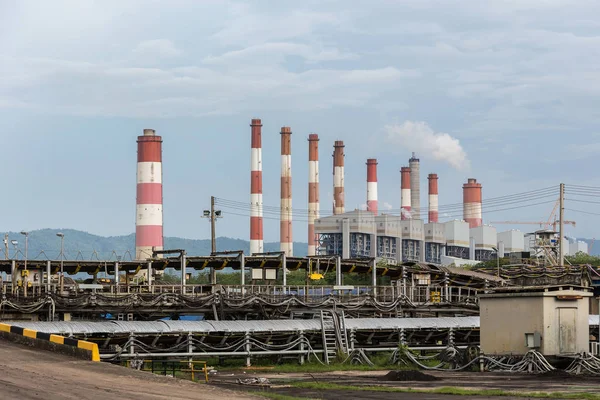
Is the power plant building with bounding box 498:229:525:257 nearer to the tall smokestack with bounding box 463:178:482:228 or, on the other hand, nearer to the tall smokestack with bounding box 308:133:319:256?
the tall smokestack with bounding box 463:178:482:228

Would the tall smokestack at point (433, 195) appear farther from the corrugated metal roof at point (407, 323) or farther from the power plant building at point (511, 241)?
the corrugated metal roof at point (407, 323)

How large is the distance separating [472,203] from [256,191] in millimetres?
57912

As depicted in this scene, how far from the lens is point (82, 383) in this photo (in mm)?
22953

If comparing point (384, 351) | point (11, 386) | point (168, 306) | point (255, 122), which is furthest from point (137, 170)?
point (11, 386)

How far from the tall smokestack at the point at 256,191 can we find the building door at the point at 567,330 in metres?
88.6

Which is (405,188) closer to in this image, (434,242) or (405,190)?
(405,190)

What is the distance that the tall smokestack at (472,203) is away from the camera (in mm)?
172750

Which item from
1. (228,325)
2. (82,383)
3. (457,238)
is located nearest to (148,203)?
(228,325)

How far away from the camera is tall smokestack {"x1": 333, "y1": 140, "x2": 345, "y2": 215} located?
481ft

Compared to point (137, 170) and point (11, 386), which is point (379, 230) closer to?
point (137, 170)

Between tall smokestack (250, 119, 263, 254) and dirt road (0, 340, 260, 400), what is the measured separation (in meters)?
101

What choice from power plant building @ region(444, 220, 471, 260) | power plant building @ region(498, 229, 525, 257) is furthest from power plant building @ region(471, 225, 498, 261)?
power plant building @ region(498, 229, 525, 257)

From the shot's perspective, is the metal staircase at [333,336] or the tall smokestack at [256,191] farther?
the tall smokestack at [256,191]

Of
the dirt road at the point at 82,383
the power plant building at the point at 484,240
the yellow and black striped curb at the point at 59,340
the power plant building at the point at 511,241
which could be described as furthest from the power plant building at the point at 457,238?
the dirt road at the point at 82,383
